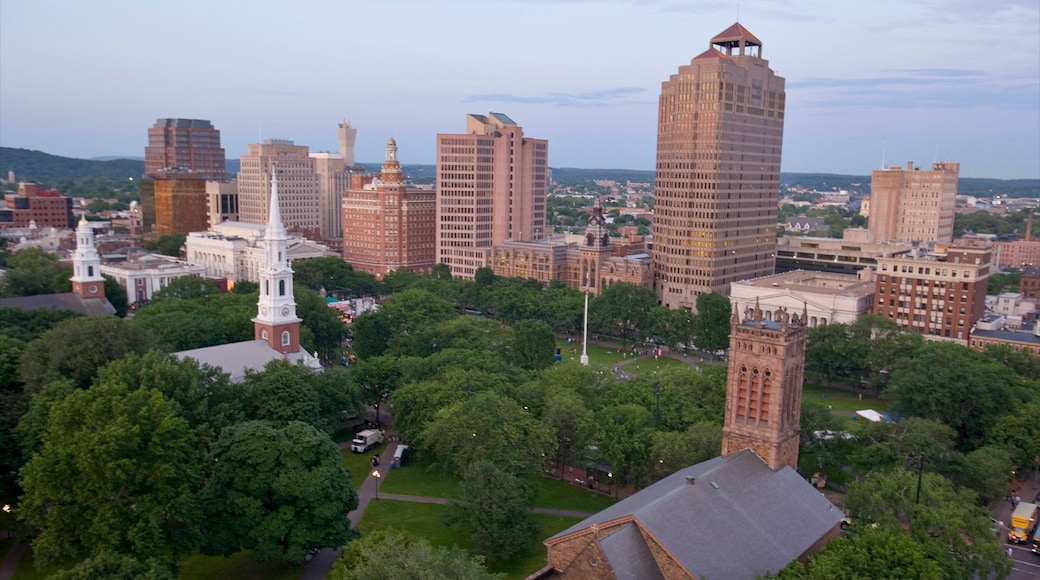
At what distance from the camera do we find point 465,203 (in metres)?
189

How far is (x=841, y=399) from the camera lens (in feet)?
332

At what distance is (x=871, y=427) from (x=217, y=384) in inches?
2053

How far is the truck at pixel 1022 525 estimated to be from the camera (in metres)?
57.3

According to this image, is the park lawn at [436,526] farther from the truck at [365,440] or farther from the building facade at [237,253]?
the building facade at [237,253]

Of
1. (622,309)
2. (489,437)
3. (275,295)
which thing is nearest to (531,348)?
(275,295)

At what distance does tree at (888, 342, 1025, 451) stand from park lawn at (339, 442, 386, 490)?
50.4 meters

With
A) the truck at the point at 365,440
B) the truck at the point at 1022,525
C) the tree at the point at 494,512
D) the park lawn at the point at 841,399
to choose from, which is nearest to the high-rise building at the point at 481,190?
the park lawn at the point at 841,399

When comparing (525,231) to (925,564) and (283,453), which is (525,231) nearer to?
(283,453)

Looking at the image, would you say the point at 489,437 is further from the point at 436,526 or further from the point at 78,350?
the point at 78,350

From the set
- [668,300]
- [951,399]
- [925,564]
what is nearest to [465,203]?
[668,300]

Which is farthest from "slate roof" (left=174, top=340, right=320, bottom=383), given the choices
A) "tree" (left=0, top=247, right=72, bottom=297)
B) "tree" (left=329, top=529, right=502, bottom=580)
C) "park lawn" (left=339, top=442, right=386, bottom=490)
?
"tree" (left=0, top=247, right=72, bottom=297)

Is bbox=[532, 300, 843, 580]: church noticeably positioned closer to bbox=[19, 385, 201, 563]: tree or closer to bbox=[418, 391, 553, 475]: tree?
bbox=[418, 391, 553, 475]: tree

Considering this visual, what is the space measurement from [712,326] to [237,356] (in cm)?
7201

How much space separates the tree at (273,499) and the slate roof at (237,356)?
21.8 metres
